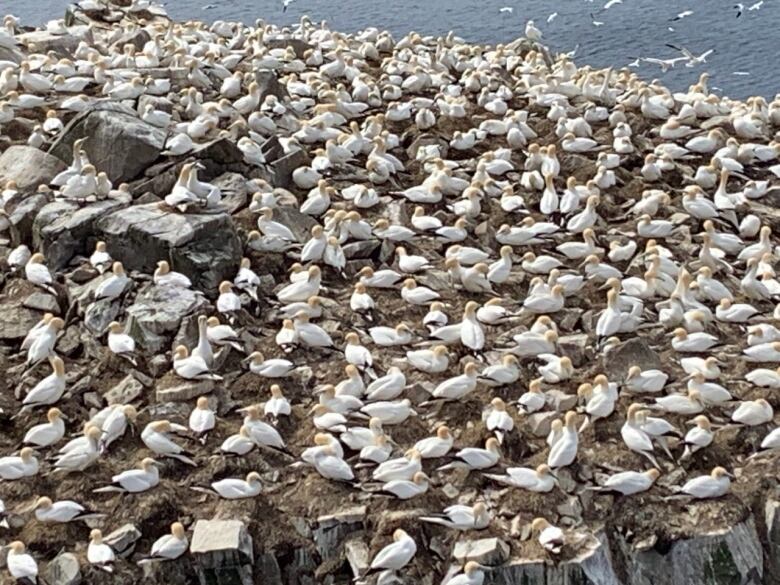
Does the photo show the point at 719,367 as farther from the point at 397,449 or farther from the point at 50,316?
the point at 50,316

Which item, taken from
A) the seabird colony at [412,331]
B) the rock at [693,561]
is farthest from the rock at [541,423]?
the rock at [693,561]

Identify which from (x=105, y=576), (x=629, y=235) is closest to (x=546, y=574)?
(x=105, y=576)

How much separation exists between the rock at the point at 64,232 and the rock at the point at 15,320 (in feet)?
3.22

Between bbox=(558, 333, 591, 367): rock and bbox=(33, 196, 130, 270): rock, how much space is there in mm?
7209

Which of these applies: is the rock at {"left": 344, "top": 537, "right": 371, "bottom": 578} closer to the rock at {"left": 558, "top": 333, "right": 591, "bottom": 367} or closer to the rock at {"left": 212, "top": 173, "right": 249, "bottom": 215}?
the rock at {"left": 558, "top": 333, "right": 591, "bottom": 367}

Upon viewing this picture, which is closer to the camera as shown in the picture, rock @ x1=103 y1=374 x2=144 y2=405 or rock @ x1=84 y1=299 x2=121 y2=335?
rock @ x1=103 y1=374 x2=144 y2=405

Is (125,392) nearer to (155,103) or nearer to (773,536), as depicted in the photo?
(773,536)

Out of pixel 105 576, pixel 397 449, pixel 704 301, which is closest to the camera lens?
pixel 105 576

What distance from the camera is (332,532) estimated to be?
11984 mm

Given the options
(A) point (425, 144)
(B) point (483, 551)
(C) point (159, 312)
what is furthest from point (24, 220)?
(B) point (483, 551)

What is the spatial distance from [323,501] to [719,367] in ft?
20.5

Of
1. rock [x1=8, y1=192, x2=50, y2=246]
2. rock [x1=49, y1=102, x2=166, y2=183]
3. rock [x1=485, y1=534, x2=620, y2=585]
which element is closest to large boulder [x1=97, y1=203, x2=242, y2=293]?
rock [x1=8, y1=192, x2=50, y2=246]

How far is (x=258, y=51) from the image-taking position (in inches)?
1041

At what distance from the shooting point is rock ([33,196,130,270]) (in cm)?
1623
